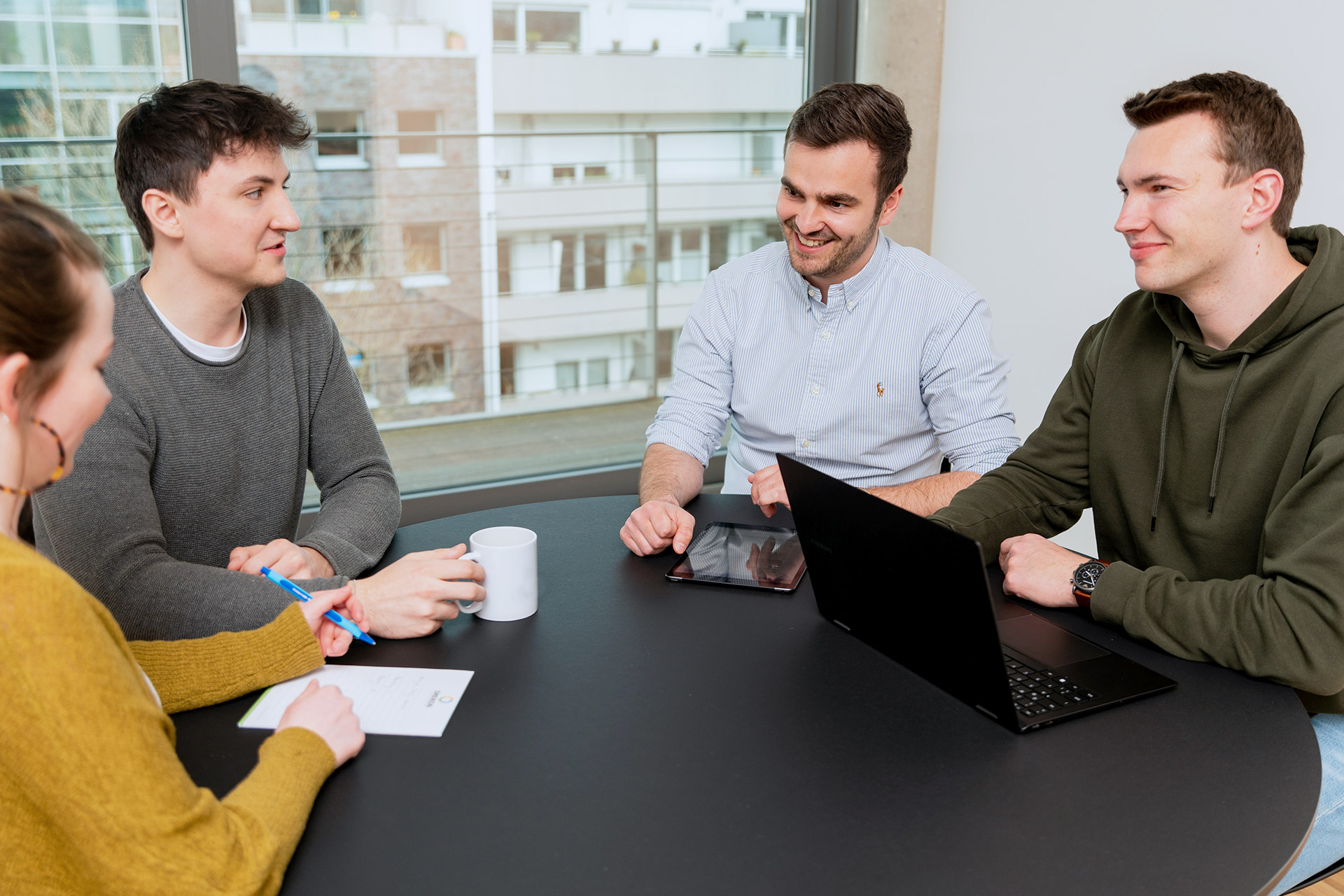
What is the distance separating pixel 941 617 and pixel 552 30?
8.84 feet

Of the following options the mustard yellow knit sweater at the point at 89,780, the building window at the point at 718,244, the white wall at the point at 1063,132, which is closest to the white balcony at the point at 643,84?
the building window at the point at 718,244

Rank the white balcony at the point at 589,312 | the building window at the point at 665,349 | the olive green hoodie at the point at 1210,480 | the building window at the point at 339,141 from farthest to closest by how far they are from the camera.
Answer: the building window at the point at 665,349
the white balcony at the point at 589,312
the building window at the point at 339,141
the olive green hoodie at the point at 1210,480

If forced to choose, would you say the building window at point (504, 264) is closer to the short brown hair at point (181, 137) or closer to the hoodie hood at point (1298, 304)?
the short brown hair at point (181, 137)

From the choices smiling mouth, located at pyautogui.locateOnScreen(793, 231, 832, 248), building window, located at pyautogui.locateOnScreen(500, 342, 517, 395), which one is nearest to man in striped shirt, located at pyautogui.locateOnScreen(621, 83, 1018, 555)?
smiling mouth, located at pyautogui.locateOnScreen(793, 231, 832, 248)

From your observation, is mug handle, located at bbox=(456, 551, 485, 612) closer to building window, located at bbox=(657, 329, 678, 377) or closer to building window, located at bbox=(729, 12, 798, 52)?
building window, located at bbox=(657, 329, 678, 377)

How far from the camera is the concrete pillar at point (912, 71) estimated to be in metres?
3.37

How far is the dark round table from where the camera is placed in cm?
88

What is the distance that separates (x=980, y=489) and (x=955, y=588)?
0.67m

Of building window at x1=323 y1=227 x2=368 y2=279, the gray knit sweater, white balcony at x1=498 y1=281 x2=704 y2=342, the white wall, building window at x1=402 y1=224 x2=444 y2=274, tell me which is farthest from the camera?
white balcony at x1=498 y1=281 x2=704 y2=342

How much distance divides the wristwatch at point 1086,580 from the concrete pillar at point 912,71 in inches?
85.1

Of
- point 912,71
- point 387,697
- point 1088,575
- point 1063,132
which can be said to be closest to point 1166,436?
point 1088,575

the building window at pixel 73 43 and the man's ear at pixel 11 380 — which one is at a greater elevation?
the building window at pixel 73 43

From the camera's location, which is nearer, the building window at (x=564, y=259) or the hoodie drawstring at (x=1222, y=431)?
the hoodie drawstring at (x=1222, y=431)

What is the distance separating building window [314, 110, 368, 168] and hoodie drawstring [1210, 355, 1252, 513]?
2.47 m
